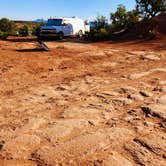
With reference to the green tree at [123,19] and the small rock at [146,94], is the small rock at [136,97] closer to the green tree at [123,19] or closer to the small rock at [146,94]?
the small rock at [146,94]

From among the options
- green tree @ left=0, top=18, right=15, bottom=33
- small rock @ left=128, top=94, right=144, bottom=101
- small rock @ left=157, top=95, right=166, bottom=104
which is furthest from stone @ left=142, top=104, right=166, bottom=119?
→ green tree @ left=0, top=18, right=15, bottom=33

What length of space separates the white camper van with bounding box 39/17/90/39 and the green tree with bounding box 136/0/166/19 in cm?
489

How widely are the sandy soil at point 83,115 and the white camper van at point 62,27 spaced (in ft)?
39.8

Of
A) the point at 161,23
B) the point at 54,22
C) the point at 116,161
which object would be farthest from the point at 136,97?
the point at 54,22

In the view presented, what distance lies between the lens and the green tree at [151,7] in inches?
1009

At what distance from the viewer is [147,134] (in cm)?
460

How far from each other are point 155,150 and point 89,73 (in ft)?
16.0

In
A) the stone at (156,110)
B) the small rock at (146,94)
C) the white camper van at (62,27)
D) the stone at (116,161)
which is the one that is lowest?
the stone at (116,161)

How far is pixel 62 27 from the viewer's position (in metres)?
22.5

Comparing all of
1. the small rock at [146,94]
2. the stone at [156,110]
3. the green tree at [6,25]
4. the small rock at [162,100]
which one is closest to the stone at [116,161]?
the stone at [156,110]

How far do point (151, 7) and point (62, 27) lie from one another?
800 cm

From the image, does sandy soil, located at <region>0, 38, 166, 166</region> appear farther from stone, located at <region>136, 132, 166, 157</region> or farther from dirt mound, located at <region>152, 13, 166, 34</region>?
dirt mound, located at <region>152, 13, 166, 34</region>

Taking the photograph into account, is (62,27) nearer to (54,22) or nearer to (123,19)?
(54,22)

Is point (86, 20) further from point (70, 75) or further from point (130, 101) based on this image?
point (130, 101)
